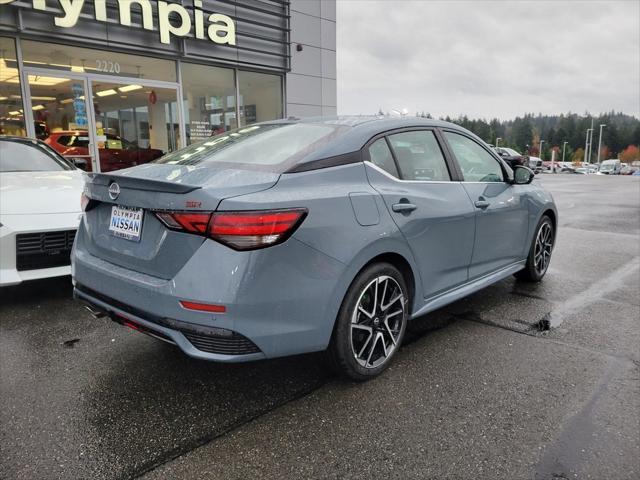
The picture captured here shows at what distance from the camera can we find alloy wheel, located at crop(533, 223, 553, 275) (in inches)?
189

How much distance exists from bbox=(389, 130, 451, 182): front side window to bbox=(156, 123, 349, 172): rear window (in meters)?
0.42

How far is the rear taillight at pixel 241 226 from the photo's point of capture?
2205 millimetres

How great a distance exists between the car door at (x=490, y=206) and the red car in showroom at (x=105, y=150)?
7857 mm

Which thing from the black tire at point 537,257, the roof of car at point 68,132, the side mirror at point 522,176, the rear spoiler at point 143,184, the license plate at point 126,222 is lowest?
the black tire at point 537,257

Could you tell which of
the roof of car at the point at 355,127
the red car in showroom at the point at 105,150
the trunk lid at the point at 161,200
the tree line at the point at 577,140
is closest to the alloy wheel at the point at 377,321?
the roof of car at the point at 355,127

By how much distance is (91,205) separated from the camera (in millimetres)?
2928

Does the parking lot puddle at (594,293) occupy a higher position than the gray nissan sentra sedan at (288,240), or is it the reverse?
the gray nissan sentra sedan at (288,240)

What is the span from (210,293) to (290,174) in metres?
0.74

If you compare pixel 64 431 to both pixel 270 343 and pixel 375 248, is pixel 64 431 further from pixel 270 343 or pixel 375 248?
pixel 375 248

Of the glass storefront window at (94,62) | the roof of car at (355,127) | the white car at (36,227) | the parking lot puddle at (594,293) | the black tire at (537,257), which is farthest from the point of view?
the glass storefront window at (94,62)

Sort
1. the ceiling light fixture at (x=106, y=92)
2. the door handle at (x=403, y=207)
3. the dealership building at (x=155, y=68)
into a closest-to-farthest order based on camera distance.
→ the door handle at (x=403, y=207) < the dealership building at (x=155, y=68) < the ceiling light fixture at (x=106, y=92)

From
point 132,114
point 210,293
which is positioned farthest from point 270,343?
point 132,114

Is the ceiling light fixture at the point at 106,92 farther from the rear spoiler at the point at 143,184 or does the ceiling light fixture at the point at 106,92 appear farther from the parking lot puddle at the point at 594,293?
the parking lot puddle at the point at 594,293

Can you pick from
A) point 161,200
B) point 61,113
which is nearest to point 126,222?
point 161,200
